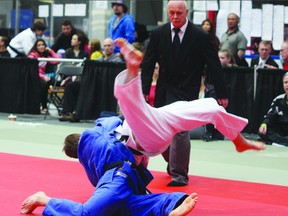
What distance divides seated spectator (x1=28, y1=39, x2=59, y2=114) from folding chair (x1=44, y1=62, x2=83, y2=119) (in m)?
0.12

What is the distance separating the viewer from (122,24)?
1350cm

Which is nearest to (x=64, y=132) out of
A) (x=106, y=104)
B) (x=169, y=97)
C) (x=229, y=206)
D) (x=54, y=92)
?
(x=106, y=104)

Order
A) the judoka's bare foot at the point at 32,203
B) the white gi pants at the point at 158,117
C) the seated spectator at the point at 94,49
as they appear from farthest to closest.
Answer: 1. the seated spectator at the point at 94,49
2. the judoka's bare foot at the point at 32,203
3. the white gi pants at the point at 158,117

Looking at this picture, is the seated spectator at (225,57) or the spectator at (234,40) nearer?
the seated spectator at (225,57)

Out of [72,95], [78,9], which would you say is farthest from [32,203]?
[78,9]

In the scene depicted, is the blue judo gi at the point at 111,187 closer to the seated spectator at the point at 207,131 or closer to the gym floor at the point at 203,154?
the gym floor at the point at 203,154

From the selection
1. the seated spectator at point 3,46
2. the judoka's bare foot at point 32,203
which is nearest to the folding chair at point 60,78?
the seated spectator at point 3,46

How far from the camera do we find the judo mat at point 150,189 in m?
6.01

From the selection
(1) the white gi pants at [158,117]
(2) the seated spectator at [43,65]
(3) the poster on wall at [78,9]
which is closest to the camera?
(1) the white gi pants at [158,117]

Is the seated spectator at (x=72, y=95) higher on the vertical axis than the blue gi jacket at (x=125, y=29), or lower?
lower

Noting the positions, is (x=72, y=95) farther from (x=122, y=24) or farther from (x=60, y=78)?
(x=122, y=24)

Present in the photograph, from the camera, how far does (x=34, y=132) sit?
11.4 m

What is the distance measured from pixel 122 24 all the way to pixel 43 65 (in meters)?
1.68

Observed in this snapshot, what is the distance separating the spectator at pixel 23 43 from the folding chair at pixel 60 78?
1.15 metres
